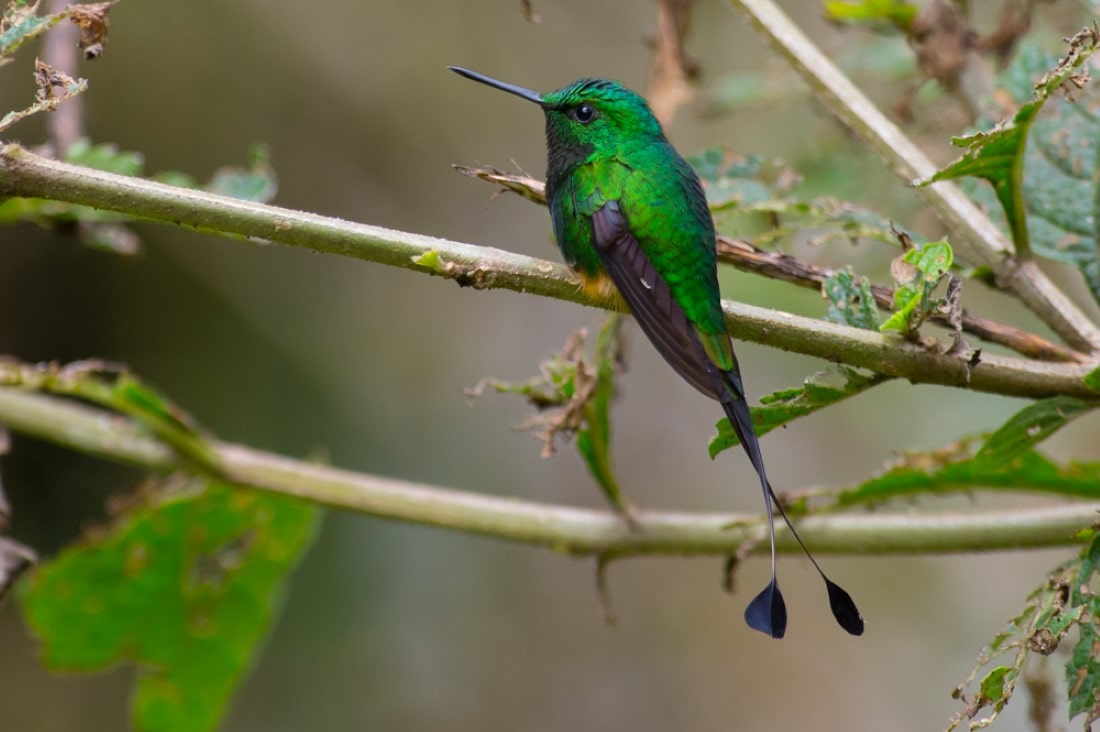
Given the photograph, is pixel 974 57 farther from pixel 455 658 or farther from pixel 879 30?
pixel 455 658

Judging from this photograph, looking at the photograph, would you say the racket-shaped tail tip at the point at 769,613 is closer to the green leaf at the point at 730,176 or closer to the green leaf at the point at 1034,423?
the green leaf at the point at 1034,423

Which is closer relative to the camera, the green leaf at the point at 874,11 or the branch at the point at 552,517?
the branch at the point at 552,517

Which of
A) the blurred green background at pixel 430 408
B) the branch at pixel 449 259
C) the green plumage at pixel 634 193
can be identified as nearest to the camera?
the branch at pixel 449 259

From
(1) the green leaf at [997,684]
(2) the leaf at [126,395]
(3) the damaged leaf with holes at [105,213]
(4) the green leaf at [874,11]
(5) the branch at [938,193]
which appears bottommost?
(2) the leaf at [126,395]

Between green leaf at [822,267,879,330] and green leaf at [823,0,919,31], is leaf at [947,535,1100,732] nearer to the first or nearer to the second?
green leaf at [822,267,879,330]

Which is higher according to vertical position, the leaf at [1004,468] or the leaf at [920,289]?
the leaf at [920,289]

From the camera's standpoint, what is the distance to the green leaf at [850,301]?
1867 mm

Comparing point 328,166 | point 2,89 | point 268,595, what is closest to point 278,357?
point 328,166

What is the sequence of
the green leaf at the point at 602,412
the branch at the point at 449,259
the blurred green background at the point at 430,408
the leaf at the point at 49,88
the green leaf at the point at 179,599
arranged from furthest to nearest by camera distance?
the blurred green background at the point at 430,408, the green leaf at the point at 179,599, the green leaf at the point at 602,412, the leaf at the point at 49,88, the branch at the point at 449,259

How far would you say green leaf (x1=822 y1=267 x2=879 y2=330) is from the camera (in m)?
1.87

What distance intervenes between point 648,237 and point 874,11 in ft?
3.43

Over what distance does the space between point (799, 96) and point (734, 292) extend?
2.61ft

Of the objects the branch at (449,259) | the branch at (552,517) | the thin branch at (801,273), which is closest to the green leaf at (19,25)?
the branch at (449,259)

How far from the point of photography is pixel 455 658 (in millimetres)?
6184
